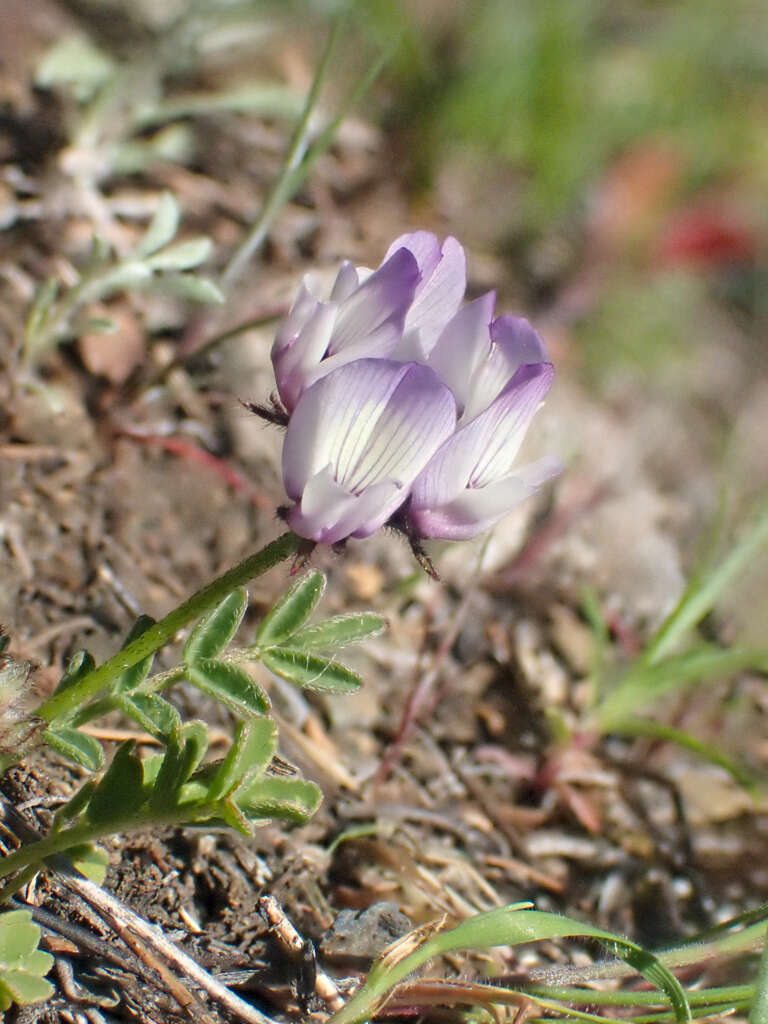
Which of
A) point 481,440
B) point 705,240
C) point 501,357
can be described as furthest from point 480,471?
point 705,240

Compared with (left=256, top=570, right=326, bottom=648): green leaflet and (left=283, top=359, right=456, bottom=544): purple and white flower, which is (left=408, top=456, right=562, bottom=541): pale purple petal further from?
(left=256, top=570, right=326, bottom=648): green leaflet

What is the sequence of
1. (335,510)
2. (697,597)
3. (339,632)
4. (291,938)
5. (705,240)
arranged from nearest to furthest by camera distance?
(335,510)
(339,632)
(291,938)
(697,597)
(705,240)

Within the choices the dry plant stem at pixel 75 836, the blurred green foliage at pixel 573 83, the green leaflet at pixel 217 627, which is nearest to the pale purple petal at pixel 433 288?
the green leaflet at pixel 217 627

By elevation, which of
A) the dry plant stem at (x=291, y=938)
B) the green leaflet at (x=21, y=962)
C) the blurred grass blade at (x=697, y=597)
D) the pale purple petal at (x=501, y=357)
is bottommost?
the blurred grass blade at (x=697, y=597)

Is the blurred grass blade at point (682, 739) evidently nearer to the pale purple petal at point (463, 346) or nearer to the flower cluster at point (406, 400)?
the flower cluster at point (406, 400)

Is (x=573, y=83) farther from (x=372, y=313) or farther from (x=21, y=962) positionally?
(x=21, y=962)

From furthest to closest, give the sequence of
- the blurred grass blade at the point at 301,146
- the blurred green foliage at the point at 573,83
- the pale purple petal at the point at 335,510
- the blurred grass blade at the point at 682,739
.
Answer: the blurred green foliage at the point at 573,83 → the blurred grass blade at the point at 682,739 → the blurred grass blade at the point at 301,146 → the pale purple petal at the point at 335,510

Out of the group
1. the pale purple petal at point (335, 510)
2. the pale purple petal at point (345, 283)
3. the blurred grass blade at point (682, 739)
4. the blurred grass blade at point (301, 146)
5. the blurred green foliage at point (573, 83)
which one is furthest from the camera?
the blurred green foliage at point (573, 83)

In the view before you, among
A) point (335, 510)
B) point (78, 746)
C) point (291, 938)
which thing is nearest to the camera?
point (335, 510)

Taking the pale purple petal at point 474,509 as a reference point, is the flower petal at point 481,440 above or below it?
above
